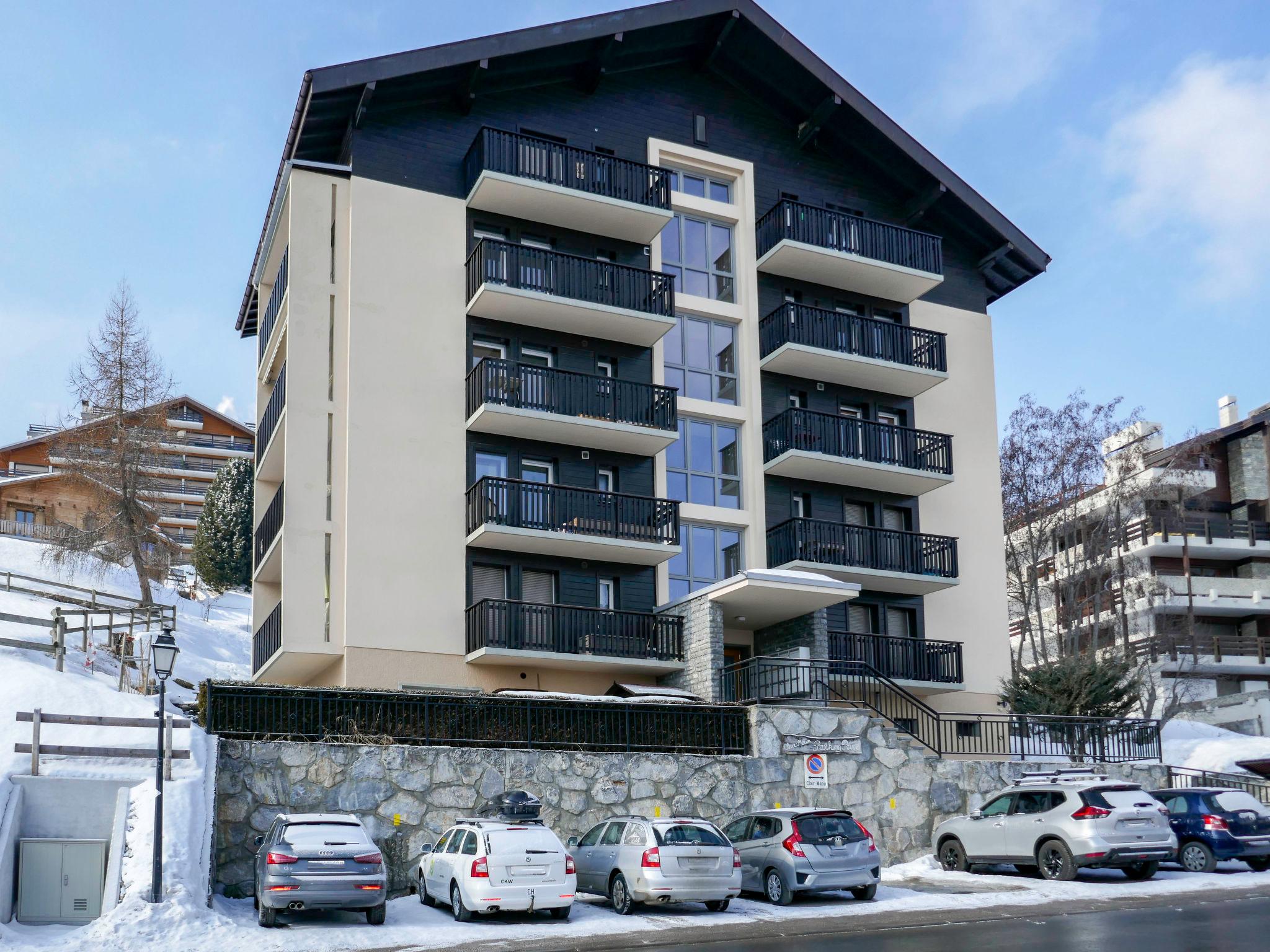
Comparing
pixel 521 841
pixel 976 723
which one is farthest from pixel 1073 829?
pixel 521 841

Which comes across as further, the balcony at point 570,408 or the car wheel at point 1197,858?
the balcony at point 570,408

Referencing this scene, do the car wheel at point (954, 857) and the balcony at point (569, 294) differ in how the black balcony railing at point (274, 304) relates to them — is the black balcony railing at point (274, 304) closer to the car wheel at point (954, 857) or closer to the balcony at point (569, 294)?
the balcony at point (569, 294)

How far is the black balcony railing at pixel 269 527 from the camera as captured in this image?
103 ft

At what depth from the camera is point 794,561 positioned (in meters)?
32.8

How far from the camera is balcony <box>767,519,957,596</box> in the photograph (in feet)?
108

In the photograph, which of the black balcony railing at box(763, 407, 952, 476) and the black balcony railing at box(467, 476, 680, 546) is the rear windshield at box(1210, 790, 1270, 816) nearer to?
the black balcony railing at box(467, 476, 680, 546)

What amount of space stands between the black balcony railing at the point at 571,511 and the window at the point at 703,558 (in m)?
1.50

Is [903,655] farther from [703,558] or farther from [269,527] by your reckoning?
[269,527]

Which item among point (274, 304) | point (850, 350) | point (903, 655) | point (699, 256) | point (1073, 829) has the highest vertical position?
point (699, 256)

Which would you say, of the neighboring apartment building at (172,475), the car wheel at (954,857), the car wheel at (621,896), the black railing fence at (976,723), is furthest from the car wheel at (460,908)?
the neighboring apartment building at (172,475)

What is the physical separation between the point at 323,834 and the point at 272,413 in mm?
16685

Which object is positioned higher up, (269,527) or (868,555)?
(269,527)

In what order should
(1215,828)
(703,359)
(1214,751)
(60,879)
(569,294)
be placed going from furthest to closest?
(1214,751) → (703,359) → (569,294) → (1215,828) → (60,879)

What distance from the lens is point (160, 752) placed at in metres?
18.4
